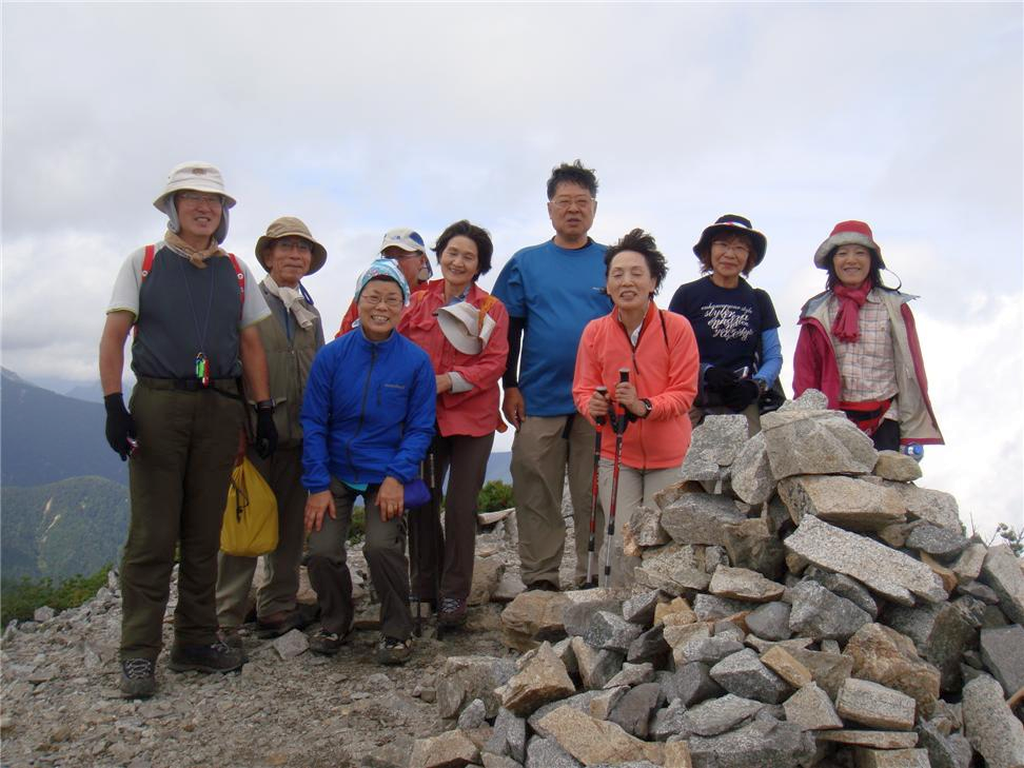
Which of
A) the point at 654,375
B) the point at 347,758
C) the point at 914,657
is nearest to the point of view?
the point at 914,657

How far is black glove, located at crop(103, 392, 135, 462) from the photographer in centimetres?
552

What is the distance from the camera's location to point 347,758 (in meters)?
5.10

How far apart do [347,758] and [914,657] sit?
3332mm

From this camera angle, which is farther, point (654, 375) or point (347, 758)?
point (654, 375)

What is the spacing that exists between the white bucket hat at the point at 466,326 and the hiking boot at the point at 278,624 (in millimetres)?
2774

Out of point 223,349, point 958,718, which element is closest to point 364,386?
point 223,349

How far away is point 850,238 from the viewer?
22.5ft

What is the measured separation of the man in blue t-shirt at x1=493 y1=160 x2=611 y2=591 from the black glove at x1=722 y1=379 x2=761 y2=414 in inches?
46.5

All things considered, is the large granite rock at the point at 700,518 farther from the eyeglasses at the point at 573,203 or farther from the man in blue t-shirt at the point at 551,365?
the eyeglasses at the point at 573,203

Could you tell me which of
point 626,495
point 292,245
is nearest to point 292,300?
point 292,245

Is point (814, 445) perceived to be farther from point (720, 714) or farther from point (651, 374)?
point (720, 714)

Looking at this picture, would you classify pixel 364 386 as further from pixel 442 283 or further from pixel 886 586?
pixel 886 586

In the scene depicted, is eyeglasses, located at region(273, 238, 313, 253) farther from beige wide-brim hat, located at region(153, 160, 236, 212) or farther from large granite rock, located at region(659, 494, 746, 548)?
large granite rock, located at region(659, 494, 746, 548)

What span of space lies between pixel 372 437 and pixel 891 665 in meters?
3.86
